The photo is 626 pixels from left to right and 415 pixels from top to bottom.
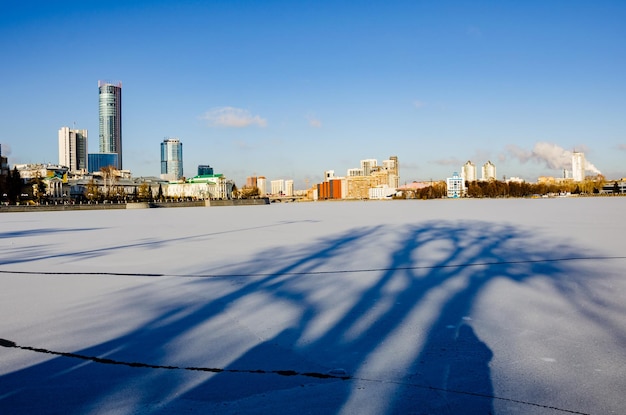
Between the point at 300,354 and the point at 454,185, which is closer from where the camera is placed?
the point at 300,354

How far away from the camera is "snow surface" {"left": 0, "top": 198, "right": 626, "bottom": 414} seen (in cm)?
297

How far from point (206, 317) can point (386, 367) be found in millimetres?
2179

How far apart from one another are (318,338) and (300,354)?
1.35ft

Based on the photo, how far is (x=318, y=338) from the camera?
414cm

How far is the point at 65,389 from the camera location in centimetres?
313

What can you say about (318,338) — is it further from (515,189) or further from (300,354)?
(515,189)

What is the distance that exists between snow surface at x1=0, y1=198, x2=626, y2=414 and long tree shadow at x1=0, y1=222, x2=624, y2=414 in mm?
15

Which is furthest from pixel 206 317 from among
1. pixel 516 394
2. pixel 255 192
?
pixel 255 192

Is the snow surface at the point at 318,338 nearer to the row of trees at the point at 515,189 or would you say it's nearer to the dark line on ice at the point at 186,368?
the dark line on ice at the point at 186,368

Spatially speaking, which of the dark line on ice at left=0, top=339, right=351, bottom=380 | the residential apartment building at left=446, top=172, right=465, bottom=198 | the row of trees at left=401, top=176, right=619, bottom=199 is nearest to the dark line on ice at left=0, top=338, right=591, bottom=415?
the dark line on ice at left=0, top=339, right=351, bottom=380

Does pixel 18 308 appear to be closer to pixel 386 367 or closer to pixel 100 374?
pixel 100 374

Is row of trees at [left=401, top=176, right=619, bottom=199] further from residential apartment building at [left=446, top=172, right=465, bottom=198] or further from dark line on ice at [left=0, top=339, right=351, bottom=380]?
dark line on ice at [left=0, top=339, right=351, bottom=380]

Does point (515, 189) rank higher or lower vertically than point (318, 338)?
higher

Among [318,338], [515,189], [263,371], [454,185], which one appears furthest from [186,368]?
[454,185]
